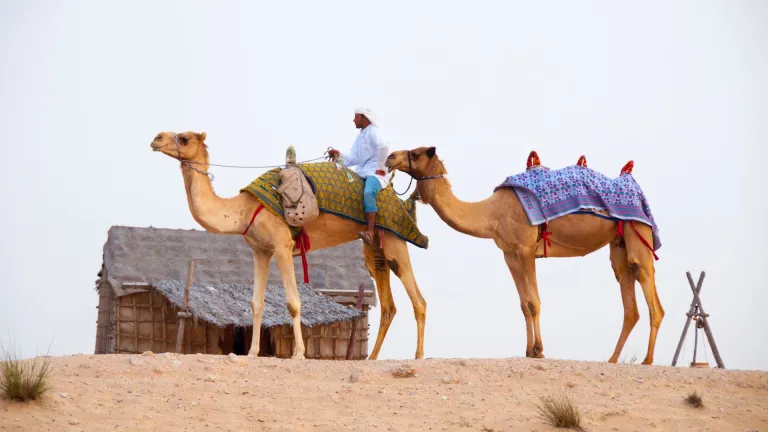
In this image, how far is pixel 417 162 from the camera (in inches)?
527

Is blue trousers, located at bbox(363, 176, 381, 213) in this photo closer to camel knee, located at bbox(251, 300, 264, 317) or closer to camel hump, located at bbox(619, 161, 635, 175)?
camel knee, located at bbox(251, 300, 264, 317)

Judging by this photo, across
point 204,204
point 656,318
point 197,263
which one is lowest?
point 656,318

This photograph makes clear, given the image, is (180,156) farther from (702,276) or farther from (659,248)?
(702,276)

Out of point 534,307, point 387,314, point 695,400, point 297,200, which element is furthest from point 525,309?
point 297,200

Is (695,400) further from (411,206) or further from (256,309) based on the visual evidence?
(256,309)

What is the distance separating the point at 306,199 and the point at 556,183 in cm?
306

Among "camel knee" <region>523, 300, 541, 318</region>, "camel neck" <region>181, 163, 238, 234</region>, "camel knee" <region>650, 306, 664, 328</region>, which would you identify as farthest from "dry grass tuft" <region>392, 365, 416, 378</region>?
"camel knee" <region>650, 306, 664, 328</region>

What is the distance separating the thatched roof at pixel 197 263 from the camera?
22172mm

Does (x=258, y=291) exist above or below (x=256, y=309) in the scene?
above

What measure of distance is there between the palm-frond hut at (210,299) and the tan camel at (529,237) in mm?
7700

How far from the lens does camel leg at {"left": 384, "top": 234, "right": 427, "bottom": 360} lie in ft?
43.7

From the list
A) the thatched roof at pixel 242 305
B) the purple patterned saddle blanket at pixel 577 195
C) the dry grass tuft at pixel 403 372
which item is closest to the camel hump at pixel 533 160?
the purple patterned saddle blanket at pixel 577 195

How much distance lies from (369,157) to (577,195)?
2.57 metres

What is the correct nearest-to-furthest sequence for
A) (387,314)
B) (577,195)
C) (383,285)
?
1. (577,195)
2. (387,314)
3. (383,285)
